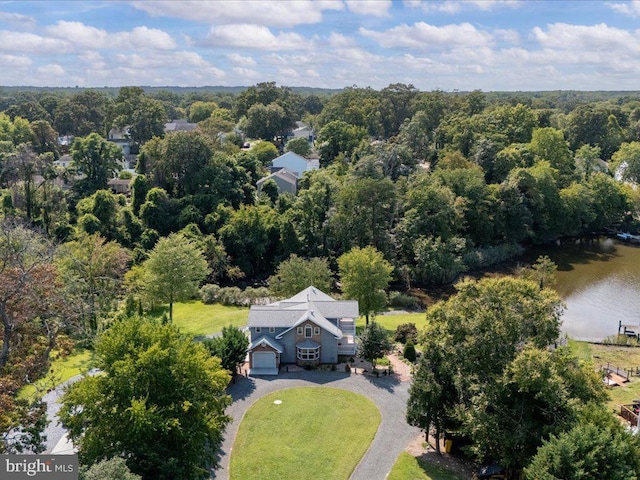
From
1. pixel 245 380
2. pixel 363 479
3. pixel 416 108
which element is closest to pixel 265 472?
pixel 363 479

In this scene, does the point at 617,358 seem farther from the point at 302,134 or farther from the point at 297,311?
the point at 302,134

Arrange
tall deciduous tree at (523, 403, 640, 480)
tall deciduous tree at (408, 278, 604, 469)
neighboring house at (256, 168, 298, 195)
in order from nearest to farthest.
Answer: tall deciduous tree at (523, 403, 640, 480)
tall deciduous tree at (408, 278, 604, 469)
neighboring house at (256, 168, 298, 195)

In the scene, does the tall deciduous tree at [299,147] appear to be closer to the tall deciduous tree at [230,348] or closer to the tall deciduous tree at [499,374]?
the tall deciduous tree at [230,348]

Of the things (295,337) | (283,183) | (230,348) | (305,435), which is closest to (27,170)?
(283,183)

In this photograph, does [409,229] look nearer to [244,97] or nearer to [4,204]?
[4,204]

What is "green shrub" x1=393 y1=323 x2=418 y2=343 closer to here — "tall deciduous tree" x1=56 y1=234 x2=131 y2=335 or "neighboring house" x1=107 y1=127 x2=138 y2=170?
"tall deciduous tree" x1=56 y1=234 x2=131 y2=335

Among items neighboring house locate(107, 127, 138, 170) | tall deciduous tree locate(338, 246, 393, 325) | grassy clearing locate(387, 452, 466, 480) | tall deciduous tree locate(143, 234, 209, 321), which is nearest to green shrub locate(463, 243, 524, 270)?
tall deciduous tree locate(338, 246, 393, 325)
